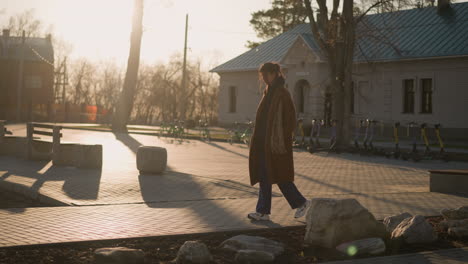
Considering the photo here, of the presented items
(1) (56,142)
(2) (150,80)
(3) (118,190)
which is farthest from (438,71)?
(2) (150,80)

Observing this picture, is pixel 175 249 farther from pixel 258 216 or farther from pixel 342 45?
pixel 342 45

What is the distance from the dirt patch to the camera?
20.7 feet

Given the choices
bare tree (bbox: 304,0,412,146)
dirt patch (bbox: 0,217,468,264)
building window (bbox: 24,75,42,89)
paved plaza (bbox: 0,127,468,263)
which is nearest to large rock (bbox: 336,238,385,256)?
dirt patch (bbox: 0,217,468,264)

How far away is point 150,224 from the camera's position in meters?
8.13

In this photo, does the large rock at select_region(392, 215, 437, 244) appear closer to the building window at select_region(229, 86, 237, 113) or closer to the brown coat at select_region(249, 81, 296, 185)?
the brown coat at select_region(249, 81, 296, 185)

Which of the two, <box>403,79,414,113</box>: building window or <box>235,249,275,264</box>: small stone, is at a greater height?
<box>403,79,414,113</box>: building window

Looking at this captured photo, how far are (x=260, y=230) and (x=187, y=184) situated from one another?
5086 millimetres

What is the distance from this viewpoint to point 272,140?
331 inches

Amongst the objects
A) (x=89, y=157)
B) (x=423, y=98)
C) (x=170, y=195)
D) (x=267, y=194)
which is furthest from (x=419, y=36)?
(x=267, y=194)

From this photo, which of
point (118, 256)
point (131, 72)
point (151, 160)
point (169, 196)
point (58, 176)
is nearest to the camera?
point (118, 256)

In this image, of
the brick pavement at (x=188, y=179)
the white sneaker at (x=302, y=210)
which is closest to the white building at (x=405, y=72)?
the brick pavement at (x=188, y=179)

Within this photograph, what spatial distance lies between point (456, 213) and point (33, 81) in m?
75.1

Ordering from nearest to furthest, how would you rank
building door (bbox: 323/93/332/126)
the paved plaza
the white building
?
the paved plaza → the white building → building door (bbox: 323/93/332/126)

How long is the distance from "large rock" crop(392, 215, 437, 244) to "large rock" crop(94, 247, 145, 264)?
296 cm
